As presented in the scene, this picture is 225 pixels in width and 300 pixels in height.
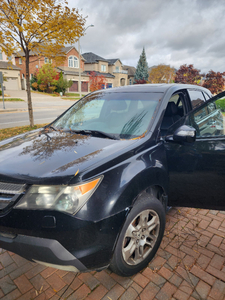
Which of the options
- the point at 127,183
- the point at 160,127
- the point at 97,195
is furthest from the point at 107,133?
the point at 97,195

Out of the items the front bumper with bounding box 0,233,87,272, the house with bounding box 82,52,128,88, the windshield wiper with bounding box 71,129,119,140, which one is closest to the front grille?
the front bumper with bounding box 0,233,87,272

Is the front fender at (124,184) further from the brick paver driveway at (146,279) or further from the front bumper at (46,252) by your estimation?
the brick paver driveway at (146,279)

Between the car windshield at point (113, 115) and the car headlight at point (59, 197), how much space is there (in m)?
0.91

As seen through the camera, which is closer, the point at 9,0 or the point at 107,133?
the point at 107,133

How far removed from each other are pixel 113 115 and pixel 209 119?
1.19 meters

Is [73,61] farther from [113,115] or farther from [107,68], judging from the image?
[113,115]

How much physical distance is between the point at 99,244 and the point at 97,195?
0.39 meters

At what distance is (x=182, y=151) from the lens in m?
2.41

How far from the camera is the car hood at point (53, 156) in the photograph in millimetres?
1695

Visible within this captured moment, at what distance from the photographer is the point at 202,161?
2373 millimetres

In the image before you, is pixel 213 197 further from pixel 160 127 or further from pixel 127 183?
pixel 127 183

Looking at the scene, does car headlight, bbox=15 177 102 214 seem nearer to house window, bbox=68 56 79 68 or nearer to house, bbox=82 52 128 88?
house window, bbox=68 56 79 68

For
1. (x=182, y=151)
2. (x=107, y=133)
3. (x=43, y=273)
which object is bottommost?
(x=43, y=273)

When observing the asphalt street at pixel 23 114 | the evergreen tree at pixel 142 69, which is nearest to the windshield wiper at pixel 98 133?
the asphalt street at pixel 23 114
